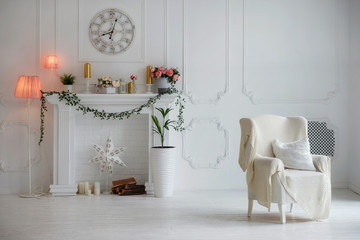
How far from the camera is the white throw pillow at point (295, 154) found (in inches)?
166

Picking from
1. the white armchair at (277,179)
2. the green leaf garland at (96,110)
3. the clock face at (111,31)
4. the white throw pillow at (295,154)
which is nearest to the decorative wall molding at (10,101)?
the green leaf garland at (96,110)

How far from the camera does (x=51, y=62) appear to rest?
18.1 ft

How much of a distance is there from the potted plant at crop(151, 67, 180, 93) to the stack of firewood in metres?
1.21

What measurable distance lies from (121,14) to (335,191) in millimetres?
3558

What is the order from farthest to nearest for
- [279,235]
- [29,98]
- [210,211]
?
[29,98]
[210,211]
[279,235]

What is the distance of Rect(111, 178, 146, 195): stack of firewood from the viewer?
5465 mm

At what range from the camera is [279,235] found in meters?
3.64

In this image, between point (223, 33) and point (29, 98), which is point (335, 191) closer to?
point (223, 33)

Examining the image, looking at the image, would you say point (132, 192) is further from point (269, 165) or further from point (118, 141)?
point (269, 165)

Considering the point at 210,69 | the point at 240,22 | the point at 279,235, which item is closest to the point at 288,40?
the point at 240,22

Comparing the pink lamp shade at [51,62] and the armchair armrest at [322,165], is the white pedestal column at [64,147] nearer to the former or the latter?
the pink lamp shade at [51,62]

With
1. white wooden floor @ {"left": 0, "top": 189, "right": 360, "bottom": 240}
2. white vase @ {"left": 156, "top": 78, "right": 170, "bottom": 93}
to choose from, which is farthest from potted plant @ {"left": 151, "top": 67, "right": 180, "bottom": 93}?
white wooden floor @ {"left": 0, "top": 189, "right": 360, "bottom": 240}

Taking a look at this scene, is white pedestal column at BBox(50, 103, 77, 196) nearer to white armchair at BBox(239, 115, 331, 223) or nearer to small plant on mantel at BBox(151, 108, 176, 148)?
small plant on mantel at BBox(151, 108, 176, 148)

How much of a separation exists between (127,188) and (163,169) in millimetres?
549
